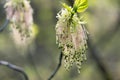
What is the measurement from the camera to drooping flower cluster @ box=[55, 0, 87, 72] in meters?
1.63

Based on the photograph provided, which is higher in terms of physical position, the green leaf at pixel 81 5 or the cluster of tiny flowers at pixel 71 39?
the green leaf at pixel 81 5

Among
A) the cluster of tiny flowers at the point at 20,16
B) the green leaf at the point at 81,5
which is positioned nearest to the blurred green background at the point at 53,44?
the cluster of tiny flowers at the point at 20,16

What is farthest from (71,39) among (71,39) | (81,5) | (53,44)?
(53,44)

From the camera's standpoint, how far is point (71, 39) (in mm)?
1639

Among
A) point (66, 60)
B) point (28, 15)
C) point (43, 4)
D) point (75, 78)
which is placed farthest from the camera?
point (43, 4)

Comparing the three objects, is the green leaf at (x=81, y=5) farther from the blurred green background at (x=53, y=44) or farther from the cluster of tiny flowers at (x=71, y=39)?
the blurred green background at (x=53, y=44)

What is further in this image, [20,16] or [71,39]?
[20,16]

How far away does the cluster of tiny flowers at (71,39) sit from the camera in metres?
1.63

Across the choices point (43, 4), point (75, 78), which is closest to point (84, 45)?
point (75, 78)

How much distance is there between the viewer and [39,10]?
249 inches

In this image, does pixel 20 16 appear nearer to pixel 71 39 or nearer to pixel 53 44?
pixel 71 39

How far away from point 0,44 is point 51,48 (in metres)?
0.85

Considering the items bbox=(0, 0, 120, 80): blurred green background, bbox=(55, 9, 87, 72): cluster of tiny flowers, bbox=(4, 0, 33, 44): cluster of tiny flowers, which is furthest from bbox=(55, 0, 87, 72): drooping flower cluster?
bbox=(0, 0, 120, 80): blurred green background

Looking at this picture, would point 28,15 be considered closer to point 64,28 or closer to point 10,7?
point 10,7
